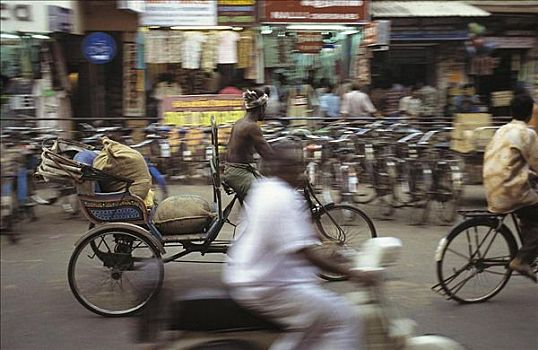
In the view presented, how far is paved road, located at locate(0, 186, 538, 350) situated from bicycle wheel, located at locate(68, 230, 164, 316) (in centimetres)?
15

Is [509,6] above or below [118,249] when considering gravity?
above

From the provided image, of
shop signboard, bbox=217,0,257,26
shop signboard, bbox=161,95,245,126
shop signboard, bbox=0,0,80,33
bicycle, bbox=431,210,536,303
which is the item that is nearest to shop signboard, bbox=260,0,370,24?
shop signboard, bbox=217,0,257,26

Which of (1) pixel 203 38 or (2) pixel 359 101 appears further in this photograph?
(1) pixel 203 38

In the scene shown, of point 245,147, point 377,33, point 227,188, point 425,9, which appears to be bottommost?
point 227,188

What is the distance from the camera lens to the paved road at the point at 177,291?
449 centimetres

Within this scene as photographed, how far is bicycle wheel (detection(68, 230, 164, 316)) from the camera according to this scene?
486 cm

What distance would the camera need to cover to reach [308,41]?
11.7m

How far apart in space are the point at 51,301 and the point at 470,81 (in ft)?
32.5

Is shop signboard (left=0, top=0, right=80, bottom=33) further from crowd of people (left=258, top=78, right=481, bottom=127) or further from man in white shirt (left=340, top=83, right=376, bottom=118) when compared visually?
man in white shirt (left=340, top=83, right=376, bottom=118)

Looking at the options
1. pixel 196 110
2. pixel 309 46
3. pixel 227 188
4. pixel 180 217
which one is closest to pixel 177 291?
pixel 180 217

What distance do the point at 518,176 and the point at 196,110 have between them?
6.70m

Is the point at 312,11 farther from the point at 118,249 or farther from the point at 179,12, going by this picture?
the point at 118,249

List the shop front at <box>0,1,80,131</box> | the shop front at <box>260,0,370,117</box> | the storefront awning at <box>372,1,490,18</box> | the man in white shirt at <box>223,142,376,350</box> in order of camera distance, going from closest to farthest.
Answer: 1. the man in white shirt at <box>223,142,376,350</box>
2. the shop front at <box>0,1,80,131</box>
3. the shop front at <box>260,0,370,117</box>
4. the storefront awning at <box>372,1,490,18</box>

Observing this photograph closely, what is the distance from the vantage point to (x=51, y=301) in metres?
5.34
